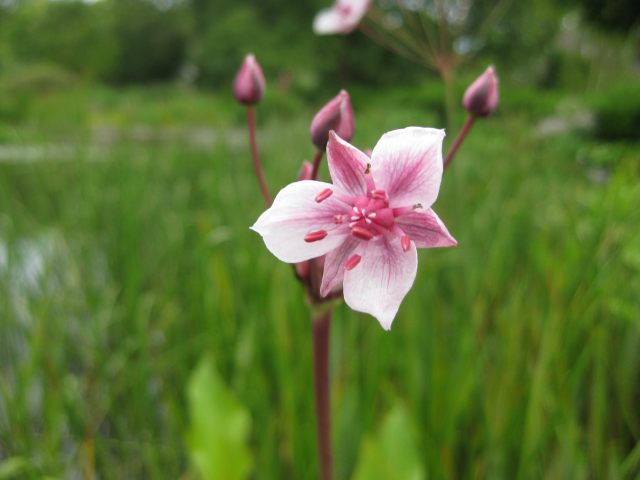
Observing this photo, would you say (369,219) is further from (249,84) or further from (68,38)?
(68,38)

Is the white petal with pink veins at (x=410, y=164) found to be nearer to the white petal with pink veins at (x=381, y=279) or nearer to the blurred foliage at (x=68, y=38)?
the white petal with pink veins at (x=381, y=279)

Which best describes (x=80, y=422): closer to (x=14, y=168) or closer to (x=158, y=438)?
(x=158, y=438)

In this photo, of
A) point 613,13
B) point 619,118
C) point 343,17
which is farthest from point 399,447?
point 613,13

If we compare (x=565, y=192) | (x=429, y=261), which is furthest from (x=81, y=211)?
(x=565, y=192)

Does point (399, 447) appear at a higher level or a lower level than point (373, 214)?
lower

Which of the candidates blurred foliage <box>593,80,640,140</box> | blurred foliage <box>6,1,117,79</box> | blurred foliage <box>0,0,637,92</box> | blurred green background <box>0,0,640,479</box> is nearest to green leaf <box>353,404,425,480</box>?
blurred green background <box>0,0,640,479</box>

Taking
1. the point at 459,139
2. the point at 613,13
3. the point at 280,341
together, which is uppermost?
the point at 613,13

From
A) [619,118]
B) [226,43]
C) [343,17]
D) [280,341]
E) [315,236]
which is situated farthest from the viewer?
[226,43]
